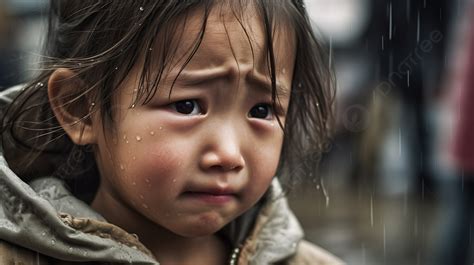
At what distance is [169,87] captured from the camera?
1919mm

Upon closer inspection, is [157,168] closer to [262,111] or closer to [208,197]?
[208,197]

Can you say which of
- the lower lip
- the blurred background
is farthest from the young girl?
the blurred background

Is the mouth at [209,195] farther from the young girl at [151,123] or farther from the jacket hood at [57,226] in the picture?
the jacket hood at [57,226]

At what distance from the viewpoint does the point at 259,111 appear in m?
2.03

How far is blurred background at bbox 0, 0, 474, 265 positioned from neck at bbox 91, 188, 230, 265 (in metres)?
2.69

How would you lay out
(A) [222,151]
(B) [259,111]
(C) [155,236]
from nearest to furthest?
(A) [222,151], (B) [259,111], (C) [155,236]

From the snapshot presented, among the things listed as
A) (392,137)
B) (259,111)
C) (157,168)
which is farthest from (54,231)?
(392,137)

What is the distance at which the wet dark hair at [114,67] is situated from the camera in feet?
6.32

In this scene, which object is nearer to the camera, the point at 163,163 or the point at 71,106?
the point at 163,163

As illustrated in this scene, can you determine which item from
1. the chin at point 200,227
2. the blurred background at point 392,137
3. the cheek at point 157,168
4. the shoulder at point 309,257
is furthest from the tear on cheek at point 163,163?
the blurred background at point 392,137

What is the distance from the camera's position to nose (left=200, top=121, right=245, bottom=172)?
1.89 metres

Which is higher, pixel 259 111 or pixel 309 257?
pixel 259 111

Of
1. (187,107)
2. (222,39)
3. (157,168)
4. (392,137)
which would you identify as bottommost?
(392,137)

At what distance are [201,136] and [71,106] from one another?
14.1 inches
